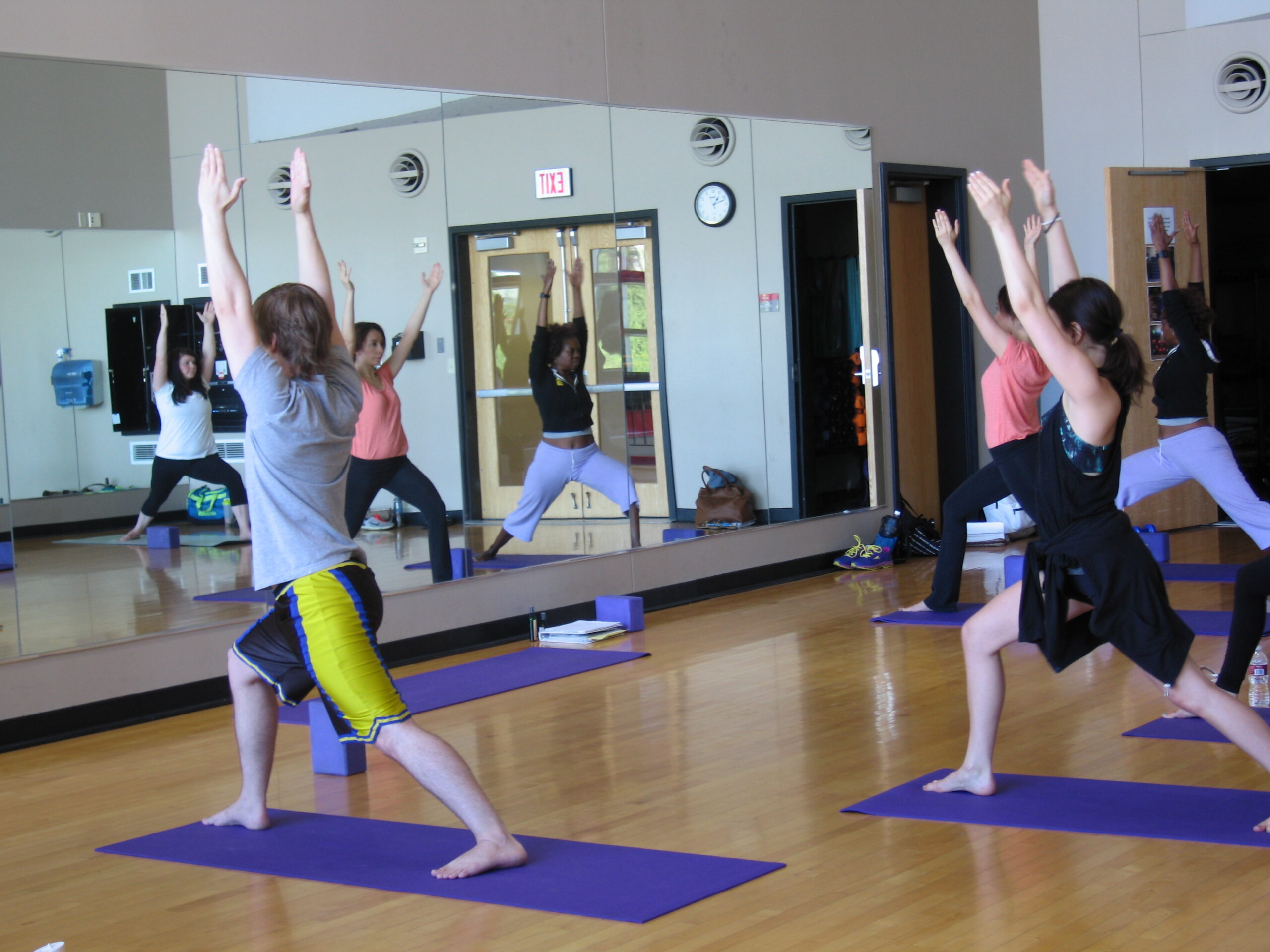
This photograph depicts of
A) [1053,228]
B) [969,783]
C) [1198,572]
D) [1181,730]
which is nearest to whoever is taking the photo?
[969,783]

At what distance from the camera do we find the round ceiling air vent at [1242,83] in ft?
28.9

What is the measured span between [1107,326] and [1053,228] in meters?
0.63

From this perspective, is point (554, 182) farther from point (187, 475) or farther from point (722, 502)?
point (187, 475)

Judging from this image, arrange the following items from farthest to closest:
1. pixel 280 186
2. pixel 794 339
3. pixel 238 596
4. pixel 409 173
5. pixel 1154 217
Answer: pixel 1154 217 → pixel 794 339 → pixel 409 173 → pixel 280 186 → pixel 238 596

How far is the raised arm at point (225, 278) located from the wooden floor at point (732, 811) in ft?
4.26

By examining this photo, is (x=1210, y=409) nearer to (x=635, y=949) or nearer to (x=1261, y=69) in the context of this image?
(x=1261, y=69)

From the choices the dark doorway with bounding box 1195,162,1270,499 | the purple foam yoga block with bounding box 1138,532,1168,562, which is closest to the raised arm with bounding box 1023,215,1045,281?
the purple foam yoga block with bounding box 1138,532,1168,562

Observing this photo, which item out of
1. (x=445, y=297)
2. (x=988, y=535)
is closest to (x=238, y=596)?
(x=445, y=297)

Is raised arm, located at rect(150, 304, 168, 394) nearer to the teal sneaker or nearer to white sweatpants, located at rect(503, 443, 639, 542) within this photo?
white sweatpants, located at rect(503, 443, 639, 542)

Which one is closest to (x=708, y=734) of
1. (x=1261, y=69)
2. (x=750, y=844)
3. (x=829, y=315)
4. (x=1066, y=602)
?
(x=750, y=844)

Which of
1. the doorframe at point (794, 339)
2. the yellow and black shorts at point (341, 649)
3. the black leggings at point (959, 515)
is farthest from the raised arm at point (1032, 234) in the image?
the doorframe at point (794, 339)

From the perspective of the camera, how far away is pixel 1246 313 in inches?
427

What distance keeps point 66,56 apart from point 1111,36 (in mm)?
7013

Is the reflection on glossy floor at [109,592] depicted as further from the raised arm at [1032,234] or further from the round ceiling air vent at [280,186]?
the raised arm at [1032,234]
